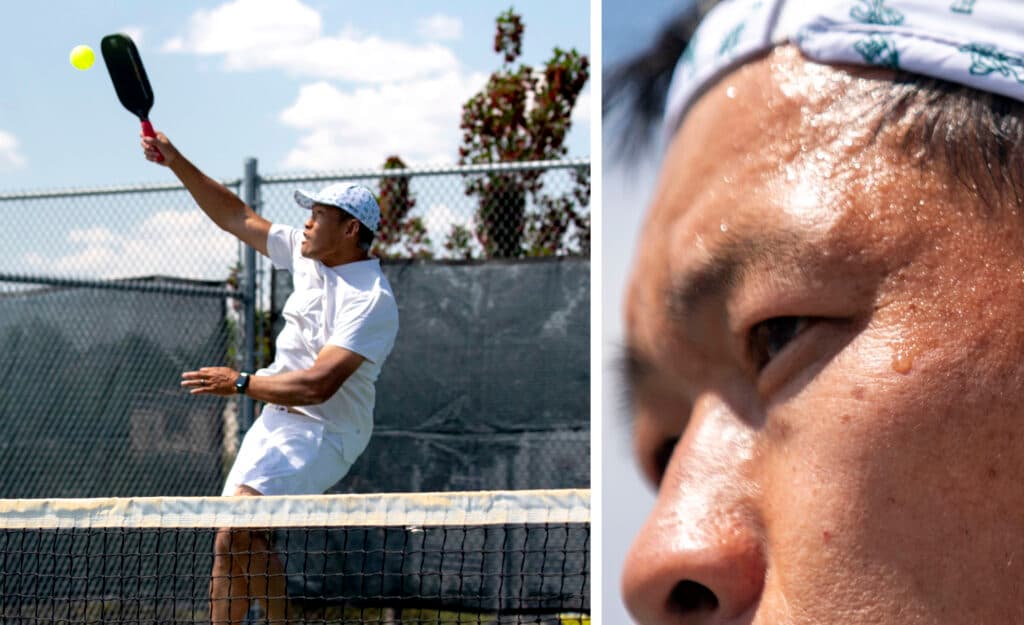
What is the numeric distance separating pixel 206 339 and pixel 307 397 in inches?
108

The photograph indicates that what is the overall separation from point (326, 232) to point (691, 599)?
9.93 feet

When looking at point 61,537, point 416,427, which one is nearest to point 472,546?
point 416,427

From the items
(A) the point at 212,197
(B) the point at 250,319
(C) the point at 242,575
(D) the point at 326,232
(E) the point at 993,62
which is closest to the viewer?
(E) the point at 993,62

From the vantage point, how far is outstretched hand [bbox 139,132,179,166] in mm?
4043

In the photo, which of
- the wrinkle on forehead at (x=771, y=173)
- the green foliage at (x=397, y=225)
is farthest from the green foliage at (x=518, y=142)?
the wrinkle on forehead at (x=771, y=173)

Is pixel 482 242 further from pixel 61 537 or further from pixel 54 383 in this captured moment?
pixel 61 537

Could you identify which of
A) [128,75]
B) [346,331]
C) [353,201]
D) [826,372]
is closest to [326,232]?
[353,201]

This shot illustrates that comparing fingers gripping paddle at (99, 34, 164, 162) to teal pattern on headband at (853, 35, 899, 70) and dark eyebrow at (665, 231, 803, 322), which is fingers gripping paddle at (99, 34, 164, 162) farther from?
teal pattern on headband at (853, 35, 899, 70)

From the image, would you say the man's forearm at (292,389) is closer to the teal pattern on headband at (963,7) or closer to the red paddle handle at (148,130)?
the red paddle handle at (148,130)

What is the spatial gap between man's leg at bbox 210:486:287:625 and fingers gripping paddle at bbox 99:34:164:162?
1.39 meters

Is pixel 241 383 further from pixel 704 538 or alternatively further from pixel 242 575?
pixel 704 538

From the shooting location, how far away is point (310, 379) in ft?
12.0

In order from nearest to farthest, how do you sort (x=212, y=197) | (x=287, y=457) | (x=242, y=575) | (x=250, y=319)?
(x=242, y=575)
(x=287, y=457)
(x=212, y=197)
(x=250, y=319)

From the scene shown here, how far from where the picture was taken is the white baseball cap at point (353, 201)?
3.95m
